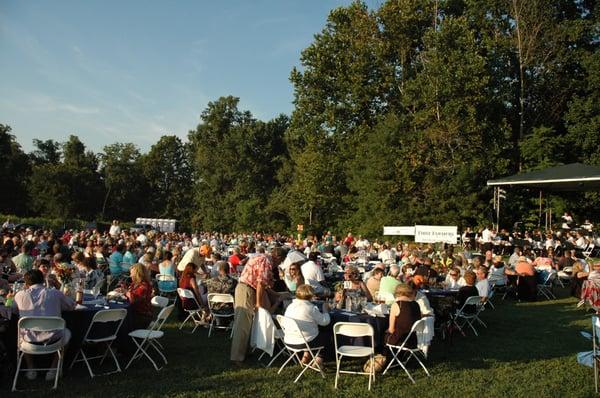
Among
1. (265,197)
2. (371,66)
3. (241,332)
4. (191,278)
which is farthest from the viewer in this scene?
(265,197)

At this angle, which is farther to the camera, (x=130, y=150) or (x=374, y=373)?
(x=130, y=150)

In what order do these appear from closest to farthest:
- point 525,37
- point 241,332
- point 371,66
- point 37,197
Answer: point 241,332 < point 525,37 < point 371,66 < point 37,197

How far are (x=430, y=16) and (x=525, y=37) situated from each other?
6.24 m

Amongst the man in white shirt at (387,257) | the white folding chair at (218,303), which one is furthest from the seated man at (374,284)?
the man in white shirt at (387,257)

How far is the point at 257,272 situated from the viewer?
22.6 ft

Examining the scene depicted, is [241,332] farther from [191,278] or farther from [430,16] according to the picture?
[430,16]

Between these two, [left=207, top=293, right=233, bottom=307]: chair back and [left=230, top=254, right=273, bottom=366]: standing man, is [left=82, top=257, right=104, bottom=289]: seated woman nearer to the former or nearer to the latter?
[left=207, top=293, right=233, bottom=307]: chair back

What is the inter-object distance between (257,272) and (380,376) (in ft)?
6.71

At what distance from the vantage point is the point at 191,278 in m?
9.05

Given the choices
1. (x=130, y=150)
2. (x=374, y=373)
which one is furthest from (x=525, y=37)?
(x=130, y=150)

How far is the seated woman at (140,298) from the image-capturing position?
6965 millimetres

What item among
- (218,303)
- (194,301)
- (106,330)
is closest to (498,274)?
(218,303)

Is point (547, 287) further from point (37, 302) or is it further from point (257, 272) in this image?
point (37, 302)

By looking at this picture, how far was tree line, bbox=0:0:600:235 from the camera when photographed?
28406 mm
